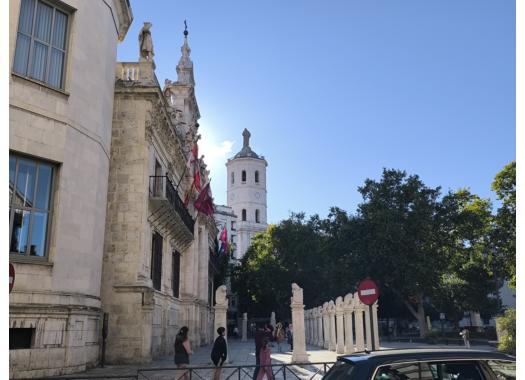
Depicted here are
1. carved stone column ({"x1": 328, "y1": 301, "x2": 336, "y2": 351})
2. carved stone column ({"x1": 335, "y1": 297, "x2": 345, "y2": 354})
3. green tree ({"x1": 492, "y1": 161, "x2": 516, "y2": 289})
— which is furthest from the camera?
green tree ({"x1": 492, "y1": 161, "x2": 516, "y2": 289})

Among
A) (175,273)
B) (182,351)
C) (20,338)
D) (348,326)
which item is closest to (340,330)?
(348,326)

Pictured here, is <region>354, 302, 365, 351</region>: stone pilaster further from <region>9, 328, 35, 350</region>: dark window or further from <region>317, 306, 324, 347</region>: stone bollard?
<region>9, 328, 35, 350</region>: dark window

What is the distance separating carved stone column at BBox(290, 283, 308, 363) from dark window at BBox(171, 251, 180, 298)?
29.4ft

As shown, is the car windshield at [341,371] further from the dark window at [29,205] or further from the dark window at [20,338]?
the dark window at [29,205]

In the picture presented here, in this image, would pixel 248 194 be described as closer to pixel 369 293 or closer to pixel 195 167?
pixel 195 167

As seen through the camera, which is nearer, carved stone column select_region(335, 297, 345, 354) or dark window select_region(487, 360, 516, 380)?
dark window select_region(487, 360, 516, 380)

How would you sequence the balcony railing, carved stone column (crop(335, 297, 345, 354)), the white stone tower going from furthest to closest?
the white stone tower < carved stone column (crop(335, 297, 345, 354)) < the balcony railing

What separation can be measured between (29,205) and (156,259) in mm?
9292

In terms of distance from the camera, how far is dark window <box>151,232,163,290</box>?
69.4ft

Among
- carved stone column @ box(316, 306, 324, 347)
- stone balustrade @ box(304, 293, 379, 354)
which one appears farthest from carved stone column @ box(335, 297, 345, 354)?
carved stone column @ box(316, 306, 324, 347)

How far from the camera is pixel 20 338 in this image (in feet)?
39.9

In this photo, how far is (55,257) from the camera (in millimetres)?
13219
